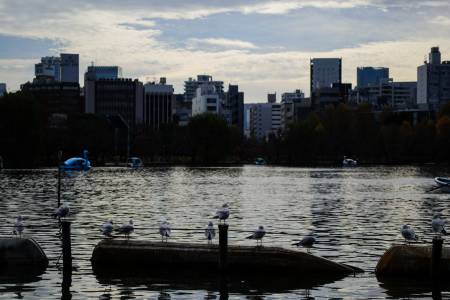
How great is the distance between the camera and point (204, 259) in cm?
3419

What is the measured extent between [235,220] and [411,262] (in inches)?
908

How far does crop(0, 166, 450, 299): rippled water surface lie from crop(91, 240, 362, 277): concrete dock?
0.99 m

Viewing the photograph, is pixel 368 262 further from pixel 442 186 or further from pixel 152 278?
pixel 442 186

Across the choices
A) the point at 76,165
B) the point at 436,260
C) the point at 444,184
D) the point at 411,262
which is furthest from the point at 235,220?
the point at 76,165

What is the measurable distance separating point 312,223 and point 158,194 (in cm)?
3318

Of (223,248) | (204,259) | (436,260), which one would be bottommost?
(204,259)

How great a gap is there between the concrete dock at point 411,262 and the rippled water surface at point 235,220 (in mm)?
776

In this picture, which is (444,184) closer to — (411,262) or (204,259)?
(411,262)

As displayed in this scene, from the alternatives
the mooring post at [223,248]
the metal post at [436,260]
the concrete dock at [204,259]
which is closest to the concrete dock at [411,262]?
the metal post at [436,260]

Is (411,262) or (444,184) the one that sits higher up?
(411,262)

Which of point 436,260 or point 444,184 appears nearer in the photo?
point 436,260

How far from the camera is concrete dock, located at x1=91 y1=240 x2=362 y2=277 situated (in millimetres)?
33562

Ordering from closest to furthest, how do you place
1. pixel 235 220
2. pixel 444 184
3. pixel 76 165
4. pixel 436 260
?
pixel 436 260
pixel 235 220
pixel 444 184
pixel 76 165

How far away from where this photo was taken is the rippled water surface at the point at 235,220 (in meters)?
31.1
